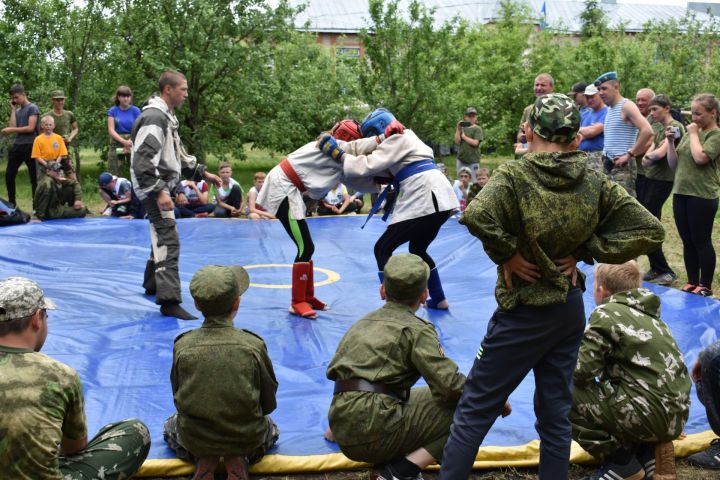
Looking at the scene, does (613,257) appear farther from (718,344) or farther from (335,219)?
(335,219)

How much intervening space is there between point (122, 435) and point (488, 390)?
1486 mm

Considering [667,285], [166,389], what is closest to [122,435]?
[166,389]

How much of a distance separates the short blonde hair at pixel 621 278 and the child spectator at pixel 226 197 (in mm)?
7466

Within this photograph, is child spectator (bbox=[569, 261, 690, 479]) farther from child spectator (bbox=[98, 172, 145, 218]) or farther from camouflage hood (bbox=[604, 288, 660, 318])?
child spectator (bbox=[98, 172, 145, 218])

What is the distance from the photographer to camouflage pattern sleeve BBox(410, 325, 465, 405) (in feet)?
10.5

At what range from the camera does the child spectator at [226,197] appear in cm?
1054

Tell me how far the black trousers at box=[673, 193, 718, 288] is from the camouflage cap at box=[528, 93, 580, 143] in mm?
4153

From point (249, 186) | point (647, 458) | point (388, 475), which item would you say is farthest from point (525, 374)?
point (249, 186)

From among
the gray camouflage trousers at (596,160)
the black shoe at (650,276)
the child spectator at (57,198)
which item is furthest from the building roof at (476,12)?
the black shoe at (650,276)

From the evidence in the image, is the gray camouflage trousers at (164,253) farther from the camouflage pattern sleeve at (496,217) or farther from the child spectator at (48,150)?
the child spectator at (48,150)

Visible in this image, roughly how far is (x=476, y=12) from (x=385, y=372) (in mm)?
40642

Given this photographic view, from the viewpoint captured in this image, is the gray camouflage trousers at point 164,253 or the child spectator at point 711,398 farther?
the gray camouflage trousers at point 164,253

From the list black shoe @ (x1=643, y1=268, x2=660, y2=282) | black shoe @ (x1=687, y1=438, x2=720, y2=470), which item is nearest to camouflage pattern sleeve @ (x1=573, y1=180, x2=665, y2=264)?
black shoe @ (x1=687, y1=438, x2=720, y2=470)

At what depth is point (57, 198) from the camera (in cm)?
984
